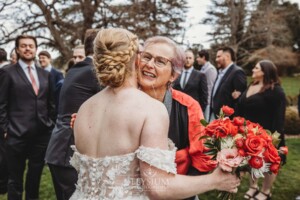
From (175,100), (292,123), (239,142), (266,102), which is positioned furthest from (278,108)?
(292,123)

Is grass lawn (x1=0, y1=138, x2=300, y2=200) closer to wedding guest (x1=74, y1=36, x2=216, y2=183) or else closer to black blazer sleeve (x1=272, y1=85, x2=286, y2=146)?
black blazer sleeve (x1=272, y1=85, x2=286, y2=146)

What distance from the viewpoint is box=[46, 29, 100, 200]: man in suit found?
11.4ft

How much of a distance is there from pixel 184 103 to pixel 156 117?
0.85 m

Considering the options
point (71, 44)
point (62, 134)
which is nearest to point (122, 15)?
point (71, 44)

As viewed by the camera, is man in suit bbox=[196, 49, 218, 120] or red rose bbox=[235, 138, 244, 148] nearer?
red rose bbox=[235, 138, 244, 148]

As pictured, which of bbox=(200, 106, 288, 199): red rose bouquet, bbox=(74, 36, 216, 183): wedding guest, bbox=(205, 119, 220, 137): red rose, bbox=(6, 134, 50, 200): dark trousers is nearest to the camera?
bbox=(200, 106, 288, 199): red rose bouquet

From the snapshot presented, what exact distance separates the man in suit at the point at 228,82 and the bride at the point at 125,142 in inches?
188

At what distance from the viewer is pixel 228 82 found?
666 centimetres

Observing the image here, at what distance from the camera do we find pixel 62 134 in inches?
142

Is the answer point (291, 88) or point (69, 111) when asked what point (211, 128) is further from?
point (291, 88)

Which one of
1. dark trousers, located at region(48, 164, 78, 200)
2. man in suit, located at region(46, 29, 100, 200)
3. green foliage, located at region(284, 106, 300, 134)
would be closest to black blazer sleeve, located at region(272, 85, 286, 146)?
man in suit, located at region(46, 29, 100, 200)

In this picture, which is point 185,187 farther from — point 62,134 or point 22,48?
point 22,48

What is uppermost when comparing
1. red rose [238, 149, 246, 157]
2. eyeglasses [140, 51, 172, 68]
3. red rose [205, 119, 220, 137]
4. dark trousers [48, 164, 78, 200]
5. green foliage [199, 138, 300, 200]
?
eyeglasses [140, 51, 172, 68]

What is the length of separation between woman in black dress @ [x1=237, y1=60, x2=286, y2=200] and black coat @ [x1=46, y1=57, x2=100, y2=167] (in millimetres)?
A: 2736
